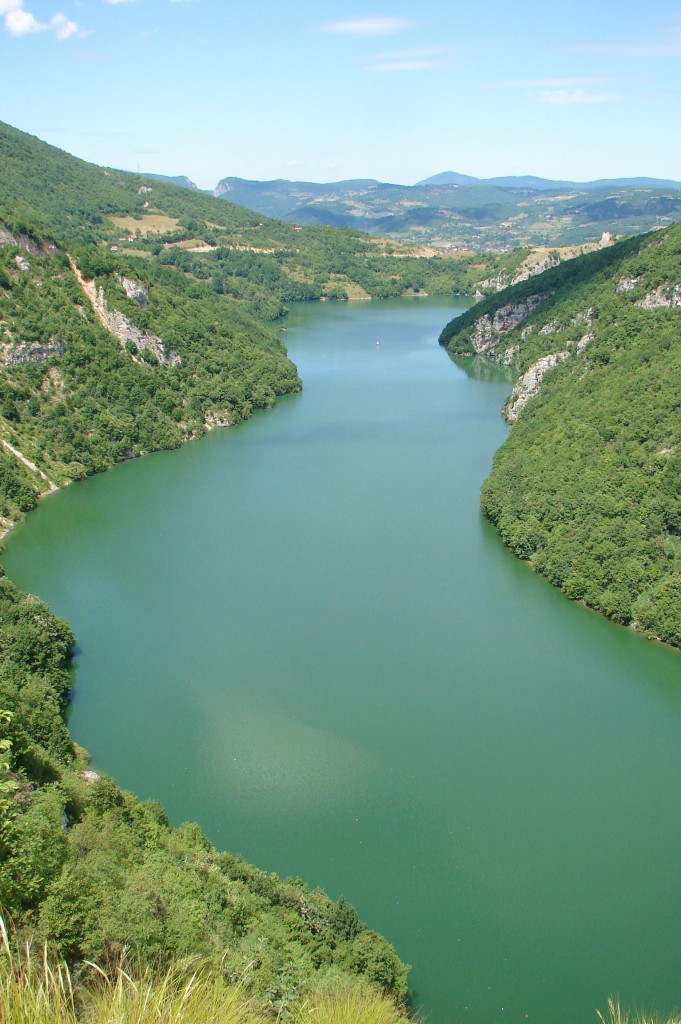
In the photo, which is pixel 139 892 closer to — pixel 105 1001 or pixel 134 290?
pixel 105 1001

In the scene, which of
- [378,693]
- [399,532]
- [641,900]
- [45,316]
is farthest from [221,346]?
[641,900]

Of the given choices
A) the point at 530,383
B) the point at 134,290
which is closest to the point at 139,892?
the point at 530,383

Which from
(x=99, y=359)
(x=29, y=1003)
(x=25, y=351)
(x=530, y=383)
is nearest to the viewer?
(x=29, y=1003)

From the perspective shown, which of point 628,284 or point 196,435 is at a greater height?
→ point 628,284

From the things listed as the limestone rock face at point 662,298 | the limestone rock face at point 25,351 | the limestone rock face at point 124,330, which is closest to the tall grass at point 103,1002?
the limestone rock face at point 662,298

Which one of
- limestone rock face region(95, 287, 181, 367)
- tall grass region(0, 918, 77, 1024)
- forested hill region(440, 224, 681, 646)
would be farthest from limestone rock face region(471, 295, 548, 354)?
tall grass region(0, 918, 77, 1024)

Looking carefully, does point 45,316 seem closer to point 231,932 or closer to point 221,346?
point 221,346

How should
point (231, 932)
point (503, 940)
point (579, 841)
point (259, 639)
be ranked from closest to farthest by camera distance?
point (231, 932) < point (503, 940) < point (579, 841) < point (259, 639)
